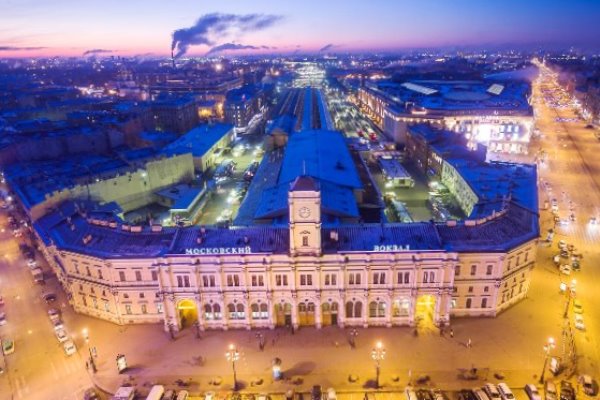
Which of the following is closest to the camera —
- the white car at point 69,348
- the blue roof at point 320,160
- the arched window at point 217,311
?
the white car at point 69,348

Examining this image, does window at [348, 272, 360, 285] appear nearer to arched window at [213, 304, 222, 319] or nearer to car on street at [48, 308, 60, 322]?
arched window at [213, 304, 222, 319]

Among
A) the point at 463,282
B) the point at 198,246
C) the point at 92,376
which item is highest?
the point at 198,246

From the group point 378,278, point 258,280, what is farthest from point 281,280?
point 378,278

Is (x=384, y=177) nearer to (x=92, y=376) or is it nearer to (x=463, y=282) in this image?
(x=463, y=282)

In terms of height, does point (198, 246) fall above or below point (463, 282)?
above

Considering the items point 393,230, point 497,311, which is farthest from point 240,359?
point 497,311

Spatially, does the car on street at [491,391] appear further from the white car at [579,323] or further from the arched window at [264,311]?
the arched window at [264,311]

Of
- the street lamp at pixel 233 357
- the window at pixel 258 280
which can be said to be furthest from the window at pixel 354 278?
the street lamp at pixel 233 357
